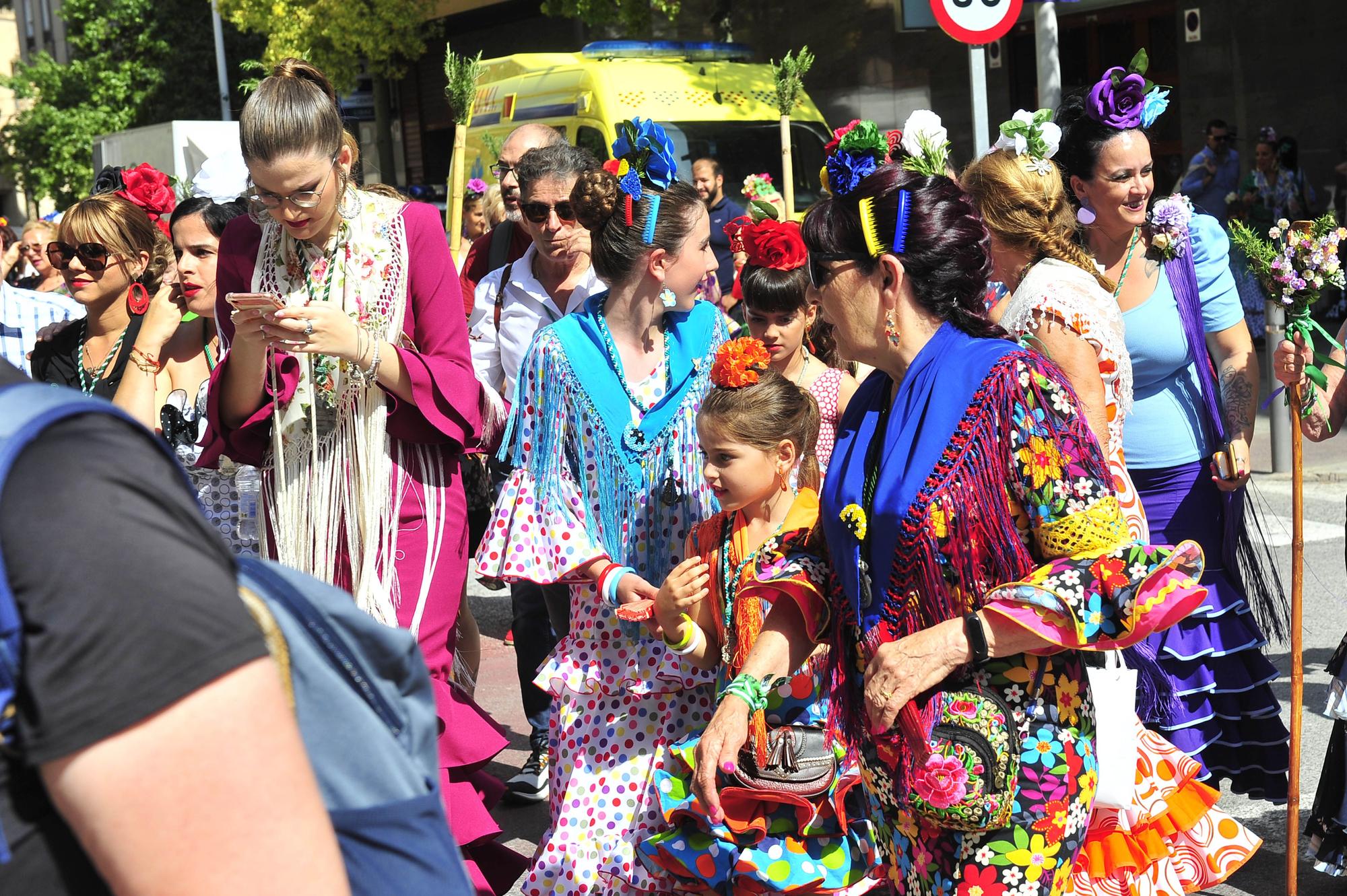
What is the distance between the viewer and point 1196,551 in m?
2.42

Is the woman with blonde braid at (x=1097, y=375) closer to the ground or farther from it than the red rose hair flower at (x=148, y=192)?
closer to the ground

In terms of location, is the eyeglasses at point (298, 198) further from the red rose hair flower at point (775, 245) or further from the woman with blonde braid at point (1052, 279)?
the woman with blonde braid at point (1052, 279)

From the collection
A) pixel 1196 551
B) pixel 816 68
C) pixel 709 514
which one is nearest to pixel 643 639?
pixel 709 514

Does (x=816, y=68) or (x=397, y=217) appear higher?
A: (x=816, y=68)

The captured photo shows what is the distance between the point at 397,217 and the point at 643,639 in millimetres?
1292

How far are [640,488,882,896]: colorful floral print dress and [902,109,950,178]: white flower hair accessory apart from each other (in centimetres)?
109

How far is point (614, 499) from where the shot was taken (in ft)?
12.7

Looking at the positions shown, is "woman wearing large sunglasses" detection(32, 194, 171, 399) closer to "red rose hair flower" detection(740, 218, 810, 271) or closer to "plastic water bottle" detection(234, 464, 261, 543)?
"plastic water bottle" detection(234, 464, 261, 543)

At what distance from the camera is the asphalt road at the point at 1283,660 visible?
423cm

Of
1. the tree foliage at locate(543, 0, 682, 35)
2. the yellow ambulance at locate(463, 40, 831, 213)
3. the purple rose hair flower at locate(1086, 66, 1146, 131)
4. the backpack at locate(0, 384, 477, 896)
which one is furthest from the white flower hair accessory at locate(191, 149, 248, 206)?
the tree foliage at locate(543, 0, 682, 35)

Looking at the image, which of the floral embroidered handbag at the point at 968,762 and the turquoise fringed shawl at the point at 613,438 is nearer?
the floral embroidered handbag at the point at 968,762

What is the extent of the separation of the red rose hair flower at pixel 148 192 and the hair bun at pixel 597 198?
5.81 feet

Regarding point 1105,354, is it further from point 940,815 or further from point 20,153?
point 20,153

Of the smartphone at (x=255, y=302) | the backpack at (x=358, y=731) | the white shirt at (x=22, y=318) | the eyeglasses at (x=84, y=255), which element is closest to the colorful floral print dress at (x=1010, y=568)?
the backpack at (x=358, y=731)
